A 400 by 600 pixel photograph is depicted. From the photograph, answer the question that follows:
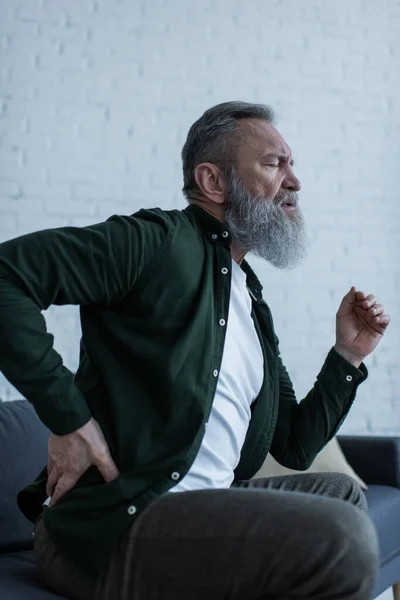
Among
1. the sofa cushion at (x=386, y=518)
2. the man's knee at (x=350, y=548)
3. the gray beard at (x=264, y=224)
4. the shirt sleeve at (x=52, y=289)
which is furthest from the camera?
the sofa cushion at (x=386, y=518)

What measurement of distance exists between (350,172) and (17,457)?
94.9 inches

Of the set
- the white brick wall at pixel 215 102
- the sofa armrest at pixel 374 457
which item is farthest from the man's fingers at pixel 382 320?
the white brick wall at pixel 215 102

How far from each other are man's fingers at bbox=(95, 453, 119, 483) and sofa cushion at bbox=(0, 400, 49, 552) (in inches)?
28.2

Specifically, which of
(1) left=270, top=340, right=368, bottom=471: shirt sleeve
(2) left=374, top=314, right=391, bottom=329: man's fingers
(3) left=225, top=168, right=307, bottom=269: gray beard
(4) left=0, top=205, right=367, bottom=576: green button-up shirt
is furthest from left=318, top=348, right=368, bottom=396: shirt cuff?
(4) left=0, top=205, right=367, bottom=576: green button-up shirt

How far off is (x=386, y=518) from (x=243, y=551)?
1.65 metres

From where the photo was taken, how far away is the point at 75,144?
3.43 m

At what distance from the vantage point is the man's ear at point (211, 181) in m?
1.82

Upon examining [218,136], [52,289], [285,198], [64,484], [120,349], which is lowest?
[64,484]

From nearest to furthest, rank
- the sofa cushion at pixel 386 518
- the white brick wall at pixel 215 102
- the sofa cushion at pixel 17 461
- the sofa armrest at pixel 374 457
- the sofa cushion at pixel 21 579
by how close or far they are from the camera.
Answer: the sofa cushion at pixel 21 579 < the sofa cushion at pixel 17 461 < the sofa cushion at pixel 386 518 < the sofa armrest at pixel 374 457 < the white brick wall at pixel 215 102

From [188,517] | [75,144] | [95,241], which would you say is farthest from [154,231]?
[75,144]

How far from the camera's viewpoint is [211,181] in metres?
1.84

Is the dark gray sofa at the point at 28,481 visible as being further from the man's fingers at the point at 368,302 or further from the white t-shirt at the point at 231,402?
the man's fingers at the point at 368,302

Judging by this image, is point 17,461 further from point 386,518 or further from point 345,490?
point 386,518

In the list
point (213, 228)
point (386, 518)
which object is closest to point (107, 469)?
point (213, 228)
